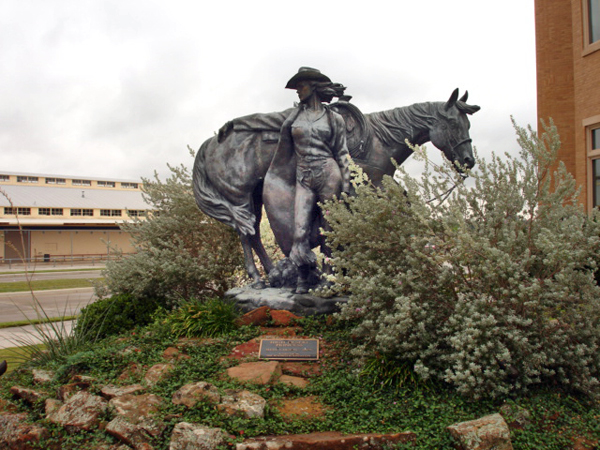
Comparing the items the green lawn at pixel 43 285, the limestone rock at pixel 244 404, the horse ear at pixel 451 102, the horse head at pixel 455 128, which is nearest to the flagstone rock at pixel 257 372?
the limestone rock at pixel 244 404

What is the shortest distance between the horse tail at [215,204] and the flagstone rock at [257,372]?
8.22ft

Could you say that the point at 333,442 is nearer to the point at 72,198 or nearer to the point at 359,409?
the point at 359,409

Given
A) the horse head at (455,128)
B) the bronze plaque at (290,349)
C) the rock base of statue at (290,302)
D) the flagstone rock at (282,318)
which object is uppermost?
the horse head at (455,128)

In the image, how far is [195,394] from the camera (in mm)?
3928

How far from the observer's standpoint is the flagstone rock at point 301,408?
378 cm

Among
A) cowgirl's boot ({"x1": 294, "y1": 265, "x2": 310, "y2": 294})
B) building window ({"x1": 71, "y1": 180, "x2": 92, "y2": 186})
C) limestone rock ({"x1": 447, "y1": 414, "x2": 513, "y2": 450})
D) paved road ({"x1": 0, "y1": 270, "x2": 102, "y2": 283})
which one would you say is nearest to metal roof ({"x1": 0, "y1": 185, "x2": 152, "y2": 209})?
building window ({"x1": 71, "y1": 180, "x2": 92, "y2": 186})

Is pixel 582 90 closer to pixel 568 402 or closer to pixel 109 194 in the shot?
pixel 568 402

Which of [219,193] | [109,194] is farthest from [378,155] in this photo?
[109,194]

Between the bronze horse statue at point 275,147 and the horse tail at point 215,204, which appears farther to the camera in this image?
the horse tail at point 215,204

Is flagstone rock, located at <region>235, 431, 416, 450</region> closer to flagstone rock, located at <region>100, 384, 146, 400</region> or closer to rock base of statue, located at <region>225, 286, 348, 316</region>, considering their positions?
flagstone rock, located at <region>100, 384, 146, 400</region>

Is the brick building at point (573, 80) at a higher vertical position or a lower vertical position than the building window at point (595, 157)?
higher

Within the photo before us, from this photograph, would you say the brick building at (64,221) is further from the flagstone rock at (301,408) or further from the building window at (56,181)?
the flagstone rock at (301,408)

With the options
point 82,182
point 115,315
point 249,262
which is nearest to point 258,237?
point 249,262

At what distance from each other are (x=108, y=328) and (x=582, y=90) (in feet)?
37.5
